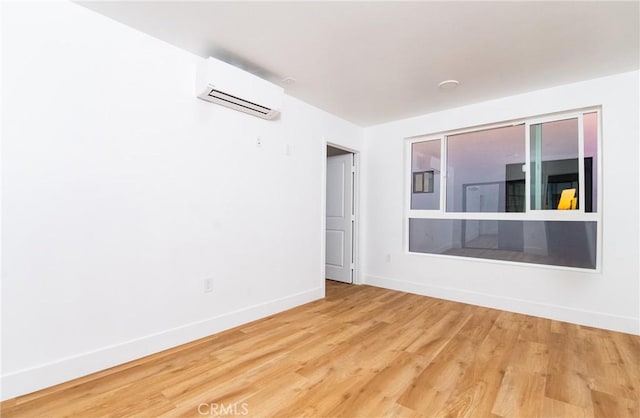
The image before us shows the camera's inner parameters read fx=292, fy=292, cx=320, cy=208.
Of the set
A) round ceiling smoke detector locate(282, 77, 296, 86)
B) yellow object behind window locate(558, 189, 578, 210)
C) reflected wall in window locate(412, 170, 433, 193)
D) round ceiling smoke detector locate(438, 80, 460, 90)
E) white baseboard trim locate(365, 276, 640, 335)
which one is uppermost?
round ceiling smoke detector locate(438, 80, 460, 90)

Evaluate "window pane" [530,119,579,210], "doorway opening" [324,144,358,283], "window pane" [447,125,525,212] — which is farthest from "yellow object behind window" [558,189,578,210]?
"doorway opening" [324,144,358,283]

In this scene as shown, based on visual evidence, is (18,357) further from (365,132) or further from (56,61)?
(365,132)

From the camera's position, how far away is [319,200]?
372 centimetres

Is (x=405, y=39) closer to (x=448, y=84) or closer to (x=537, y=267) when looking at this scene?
(x=448, y=84)

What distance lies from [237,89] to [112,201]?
1309mm

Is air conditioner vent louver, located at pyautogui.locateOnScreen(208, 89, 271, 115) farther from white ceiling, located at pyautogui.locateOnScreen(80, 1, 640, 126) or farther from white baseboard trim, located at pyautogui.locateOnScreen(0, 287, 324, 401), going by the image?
white baseboard trim, located at pyautogui.locateOnScreen(0, 287, 324, 401)

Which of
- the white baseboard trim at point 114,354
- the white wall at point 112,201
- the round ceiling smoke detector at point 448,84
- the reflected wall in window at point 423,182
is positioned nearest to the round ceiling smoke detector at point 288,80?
the white wall at point 112,201

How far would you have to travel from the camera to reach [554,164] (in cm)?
315

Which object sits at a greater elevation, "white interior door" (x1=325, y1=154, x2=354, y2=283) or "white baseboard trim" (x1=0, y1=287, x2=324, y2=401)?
"white interior door" (x1=325, y1=154, x2=354, y2=283)

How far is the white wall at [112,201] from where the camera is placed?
5.65 ft

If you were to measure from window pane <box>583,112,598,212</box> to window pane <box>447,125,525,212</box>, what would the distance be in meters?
0.53

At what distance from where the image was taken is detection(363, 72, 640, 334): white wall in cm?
270

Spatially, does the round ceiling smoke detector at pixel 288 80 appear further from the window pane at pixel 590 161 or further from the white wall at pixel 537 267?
the window pane at pixel 590 161

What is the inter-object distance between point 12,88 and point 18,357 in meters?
1.56
